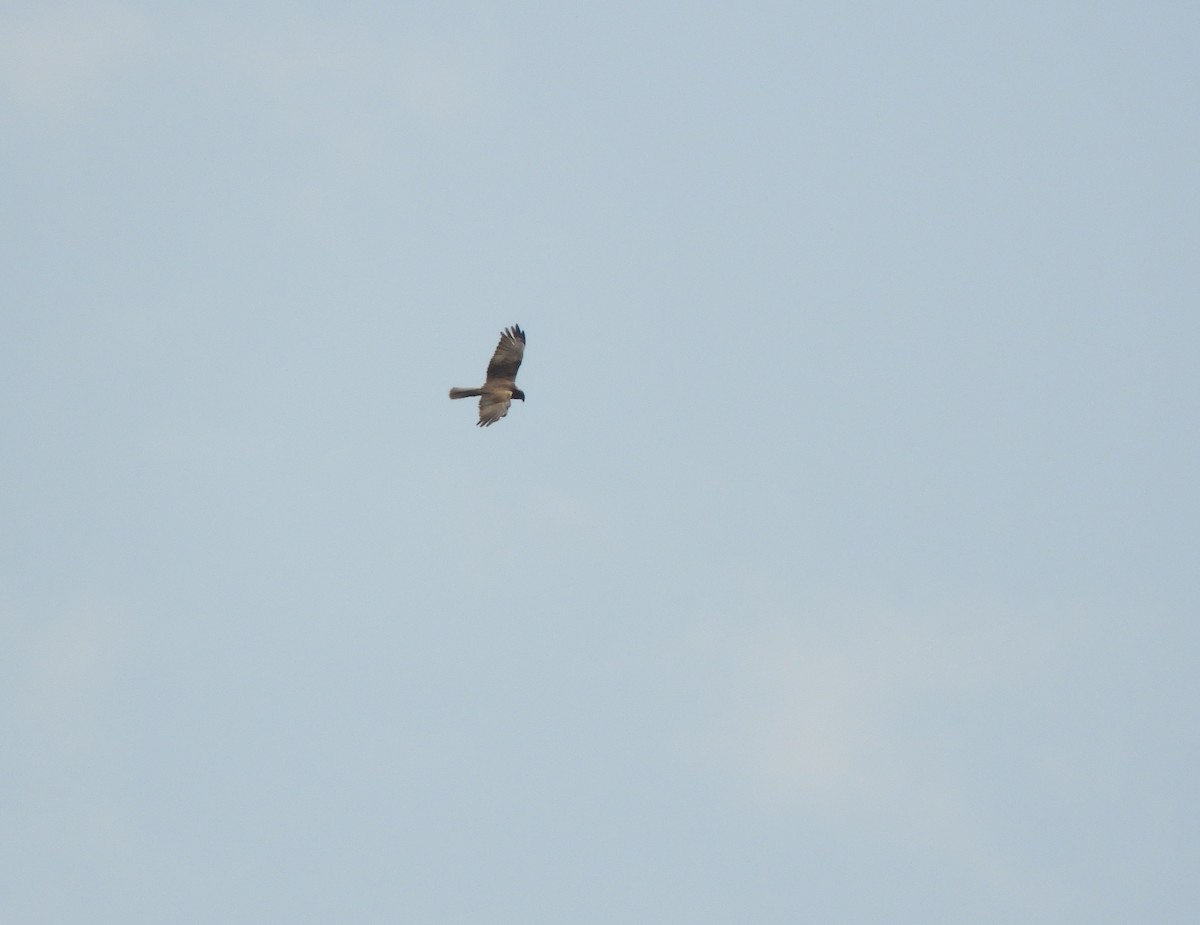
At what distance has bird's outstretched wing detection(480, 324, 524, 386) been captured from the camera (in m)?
40.0

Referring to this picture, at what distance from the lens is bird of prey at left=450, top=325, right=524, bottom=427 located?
3997 centimetres

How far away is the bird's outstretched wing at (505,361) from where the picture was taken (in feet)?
131

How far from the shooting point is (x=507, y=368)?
40.1m

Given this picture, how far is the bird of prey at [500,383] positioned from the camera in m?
40.0

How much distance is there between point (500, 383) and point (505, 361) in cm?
57

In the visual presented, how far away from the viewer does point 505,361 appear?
40.0 m

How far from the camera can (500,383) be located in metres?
40.0
